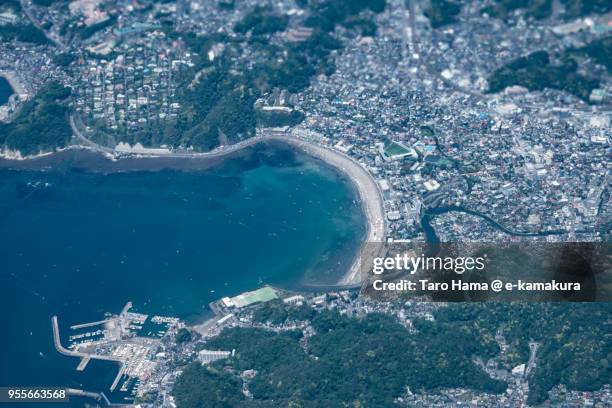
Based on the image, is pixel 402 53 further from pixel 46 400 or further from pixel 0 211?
pixel 46 400

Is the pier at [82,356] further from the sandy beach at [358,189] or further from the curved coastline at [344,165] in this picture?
the sandy beach at [358,189]

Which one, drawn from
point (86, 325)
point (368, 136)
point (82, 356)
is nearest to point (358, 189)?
point (368, 136)

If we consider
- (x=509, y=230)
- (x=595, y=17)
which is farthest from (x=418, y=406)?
(x=595, y=17)

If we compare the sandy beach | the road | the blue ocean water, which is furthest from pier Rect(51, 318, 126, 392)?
the road

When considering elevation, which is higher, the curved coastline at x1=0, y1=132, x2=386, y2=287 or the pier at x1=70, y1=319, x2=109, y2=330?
the curved coastline at x1=0, y1=132, x2=386, y2=287

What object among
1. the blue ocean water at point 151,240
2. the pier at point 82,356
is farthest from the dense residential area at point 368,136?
the blue ocean water at point 151,240

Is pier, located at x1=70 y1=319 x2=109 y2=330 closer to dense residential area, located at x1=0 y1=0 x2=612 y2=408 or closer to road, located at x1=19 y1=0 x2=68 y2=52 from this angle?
dense residential area, located at x1=0 y1=0 x2=612 y2=408

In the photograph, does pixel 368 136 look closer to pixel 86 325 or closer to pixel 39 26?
pixel 86 325
